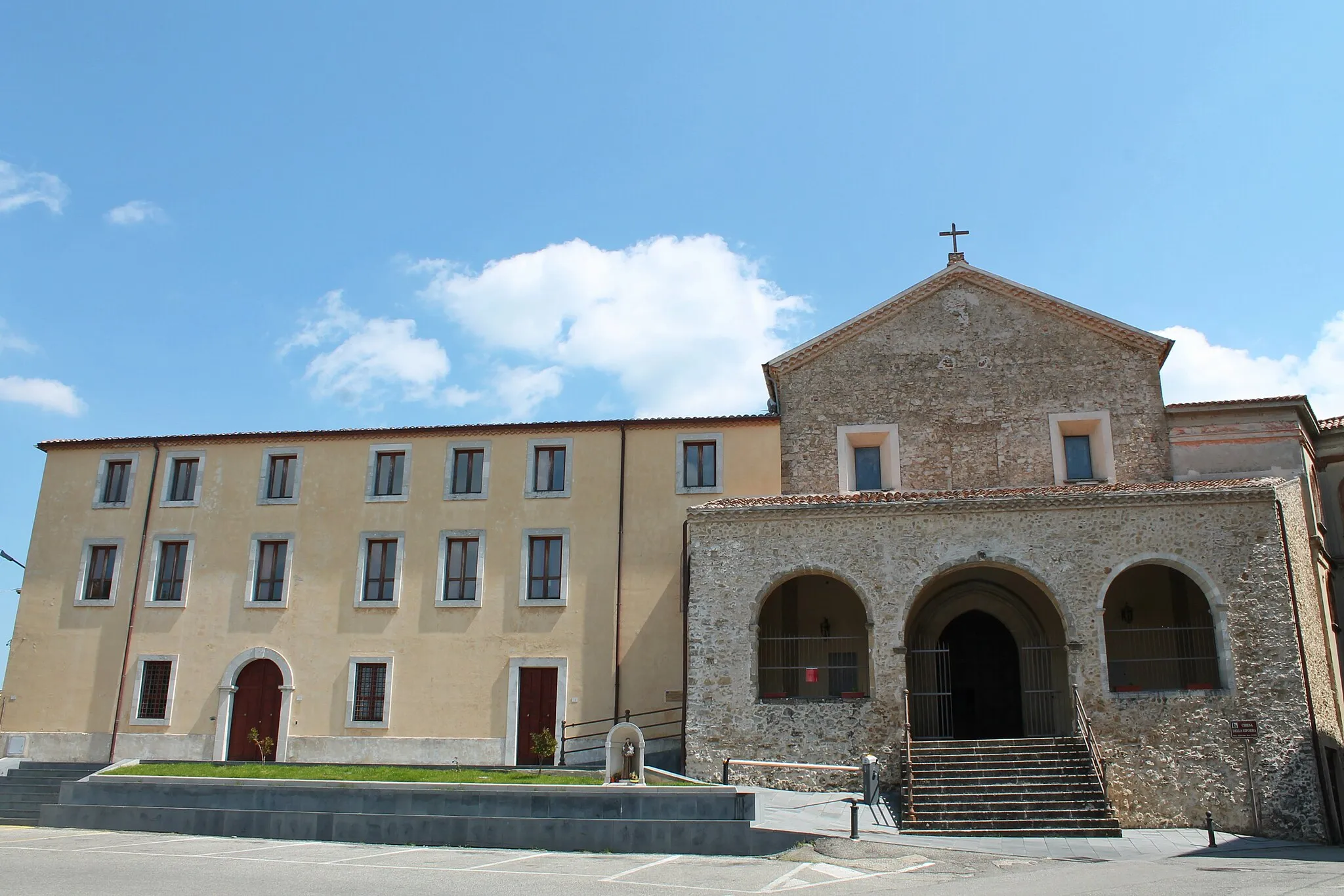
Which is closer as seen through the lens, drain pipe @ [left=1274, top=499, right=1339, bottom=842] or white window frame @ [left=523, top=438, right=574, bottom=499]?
drain pipe @ [left=1274, top=499, right=1339, bottom=842]

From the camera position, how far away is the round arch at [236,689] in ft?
86.7

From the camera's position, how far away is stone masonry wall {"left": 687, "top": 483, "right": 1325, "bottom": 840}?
Result: 19.1 meters

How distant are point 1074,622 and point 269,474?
21.1m

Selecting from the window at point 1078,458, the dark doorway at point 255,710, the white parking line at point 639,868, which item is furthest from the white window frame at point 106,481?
the window at point 1078,458

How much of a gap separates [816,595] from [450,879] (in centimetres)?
1292

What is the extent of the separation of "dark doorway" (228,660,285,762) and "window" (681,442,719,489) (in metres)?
11.9

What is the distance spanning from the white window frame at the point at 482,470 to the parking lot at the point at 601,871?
37.3ft

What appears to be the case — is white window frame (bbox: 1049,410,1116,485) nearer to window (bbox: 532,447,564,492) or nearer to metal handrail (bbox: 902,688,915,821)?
metal handrail (bbox: 902,688,915,821)

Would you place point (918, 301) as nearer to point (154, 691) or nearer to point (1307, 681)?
point (1307, 681)

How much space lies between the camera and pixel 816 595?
2466 cm

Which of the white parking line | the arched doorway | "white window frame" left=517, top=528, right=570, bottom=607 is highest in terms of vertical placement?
"white window frame" left=517, top=528, right=570, bottom=607

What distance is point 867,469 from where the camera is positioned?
26438 millimetres

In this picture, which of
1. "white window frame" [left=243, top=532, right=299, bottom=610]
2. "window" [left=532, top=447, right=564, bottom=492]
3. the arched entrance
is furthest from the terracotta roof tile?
"white window frame" [left=243, top=532, right=299, bottom=610]

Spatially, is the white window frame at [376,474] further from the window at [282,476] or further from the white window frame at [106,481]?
the white window frame at [106,481]
